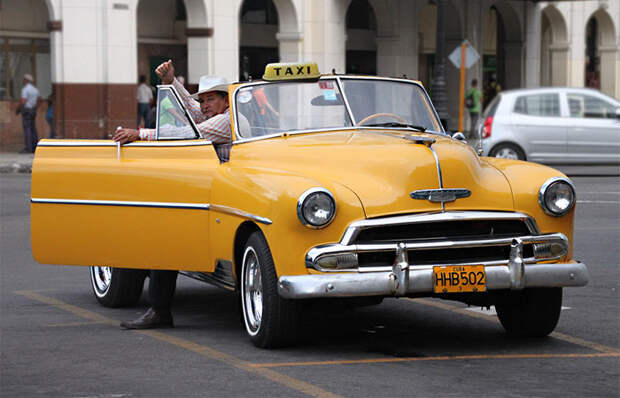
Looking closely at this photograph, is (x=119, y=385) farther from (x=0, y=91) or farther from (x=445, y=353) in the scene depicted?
(x=0, y=91)

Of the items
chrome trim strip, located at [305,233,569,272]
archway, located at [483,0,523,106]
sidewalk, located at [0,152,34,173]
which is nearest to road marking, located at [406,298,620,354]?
chrome trim strip, located at [305,233,569,272]

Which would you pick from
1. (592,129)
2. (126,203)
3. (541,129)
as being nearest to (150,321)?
(126,203)

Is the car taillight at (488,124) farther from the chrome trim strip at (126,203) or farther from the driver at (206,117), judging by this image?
the chrome trim strip at (126,203)

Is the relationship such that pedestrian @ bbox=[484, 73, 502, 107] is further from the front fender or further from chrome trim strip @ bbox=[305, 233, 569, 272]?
the front fender

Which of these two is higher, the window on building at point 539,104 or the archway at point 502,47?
the archway at point 502,47

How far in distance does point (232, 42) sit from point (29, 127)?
19.7 feet

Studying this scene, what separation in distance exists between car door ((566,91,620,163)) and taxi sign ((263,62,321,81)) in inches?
588

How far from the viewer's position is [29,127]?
28891mm

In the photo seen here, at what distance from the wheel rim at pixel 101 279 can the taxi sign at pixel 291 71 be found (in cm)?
203

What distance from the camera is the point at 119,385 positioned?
250 inches

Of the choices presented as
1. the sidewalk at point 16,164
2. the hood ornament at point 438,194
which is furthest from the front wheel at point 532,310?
the sidewalk at point 16,164

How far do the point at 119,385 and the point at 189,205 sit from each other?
1764 mm

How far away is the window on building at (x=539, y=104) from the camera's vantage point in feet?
74.4

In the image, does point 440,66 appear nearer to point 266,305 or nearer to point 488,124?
point 488,124
